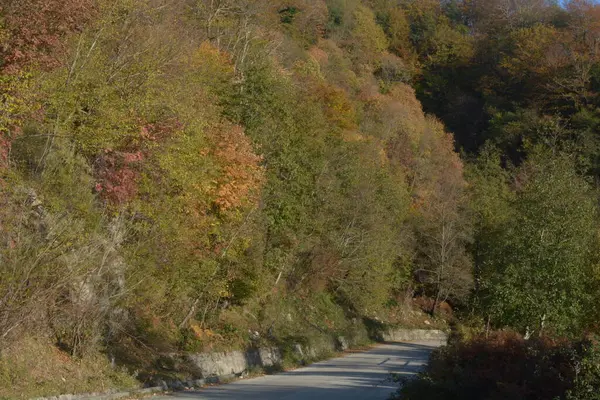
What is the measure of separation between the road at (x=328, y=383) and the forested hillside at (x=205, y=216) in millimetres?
2059

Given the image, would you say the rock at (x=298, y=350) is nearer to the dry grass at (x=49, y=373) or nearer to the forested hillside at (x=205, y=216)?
the forested hillside at (x=205, y=216)

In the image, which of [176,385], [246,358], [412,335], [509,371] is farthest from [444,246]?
[509,371]

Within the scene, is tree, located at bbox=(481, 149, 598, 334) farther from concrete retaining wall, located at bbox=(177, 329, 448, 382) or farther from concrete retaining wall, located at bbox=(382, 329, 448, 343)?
concrete retaining wall, located at bbox=(382, 329, 448, 343)

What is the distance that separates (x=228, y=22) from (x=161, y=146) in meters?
20.9

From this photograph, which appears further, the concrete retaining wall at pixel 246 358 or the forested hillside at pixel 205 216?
the concrete retaining wall at pixel 246 358

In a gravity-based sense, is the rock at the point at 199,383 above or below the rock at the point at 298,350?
above

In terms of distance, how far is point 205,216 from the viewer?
84.5ft

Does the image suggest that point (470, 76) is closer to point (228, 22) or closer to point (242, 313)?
point (228, 22)

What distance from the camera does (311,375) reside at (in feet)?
86.6

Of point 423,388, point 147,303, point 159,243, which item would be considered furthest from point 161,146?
point 423,388

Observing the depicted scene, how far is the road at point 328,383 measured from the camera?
19219 millimetres

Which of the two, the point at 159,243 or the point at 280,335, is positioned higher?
the point at 159,243

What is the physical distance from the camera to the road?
19.2 metres

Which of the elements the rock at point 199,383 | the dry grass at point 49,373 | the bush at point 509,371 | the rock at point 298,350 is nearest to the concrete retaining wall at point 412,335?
the rock at point 298,350
